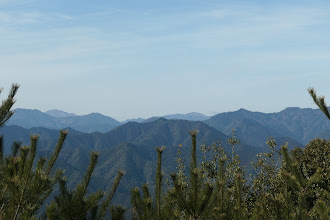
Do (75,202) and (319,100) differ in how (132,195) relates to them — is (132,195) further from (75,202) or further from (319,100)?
(319,100)

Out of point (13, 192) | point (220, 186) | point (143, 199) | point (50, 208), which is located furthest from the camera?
point (220, 186)

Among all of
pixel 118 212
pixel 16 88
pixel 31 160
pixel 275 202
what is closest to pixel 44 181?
pixel 31 160

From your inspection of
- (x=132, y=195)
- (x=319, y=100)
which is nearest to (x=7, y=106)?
(x=132, y=195)

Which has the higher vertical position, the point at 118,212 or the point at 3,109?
the point at 3,109

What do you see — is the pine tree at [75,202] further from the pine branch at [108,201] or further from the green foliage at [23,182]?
the green foliage at [23,182]

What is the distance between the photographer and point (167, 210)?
650 cm

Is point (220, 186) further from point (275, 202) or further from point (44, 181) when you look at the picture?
point (44, 181)

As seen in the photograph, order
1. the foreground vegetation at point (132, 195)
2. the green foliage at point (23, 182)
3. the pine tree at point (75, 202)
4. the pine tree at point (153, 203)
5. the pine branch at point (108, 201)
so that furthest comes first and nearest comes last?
the pine branch at point (108, 201) → the pine tree at point (153, 203) → the pine tree at point (75, 202) → the foreground vegetation at point (132, 195) → the green foliage at point (23, 182)

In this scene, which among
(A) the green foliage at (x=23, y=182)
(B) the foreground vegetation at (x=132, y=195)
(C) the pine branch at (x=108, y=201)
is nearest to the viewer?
(A) the green foliage at (x=23, y=182)

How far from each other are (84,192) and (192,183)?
1813 mm

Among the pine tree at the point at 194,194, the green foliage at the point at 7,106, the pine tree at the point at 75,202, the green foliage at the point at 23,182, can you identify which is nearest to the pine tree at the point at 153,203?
Answer: the pine tree at the point at 194,194

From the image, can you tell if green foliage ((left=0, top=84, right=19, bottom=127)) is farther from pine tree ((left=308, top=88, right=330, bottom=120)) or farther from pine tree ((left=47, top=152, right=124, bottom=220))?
pine tree ((left=308, top=88, right=330, bottom=120))

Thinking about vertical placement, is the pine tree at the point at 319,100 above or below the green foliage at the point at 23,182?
above

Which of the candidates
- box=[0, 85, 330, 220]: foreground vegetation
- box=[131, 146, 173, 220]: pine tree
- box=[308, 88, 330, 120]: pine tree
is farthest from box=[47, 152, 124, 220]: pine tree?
box=[308, 88, 330, 120]: pine tree
